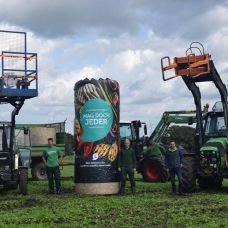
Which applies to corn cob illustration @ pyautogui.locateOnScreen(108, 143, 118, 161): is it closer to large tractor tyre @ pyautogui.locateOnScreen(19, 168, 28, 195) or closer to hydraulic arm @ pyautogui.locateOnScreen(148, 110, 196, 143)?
large tractor tyre @ pyautogui.locateOnScreen(19, 168, 28, 195)

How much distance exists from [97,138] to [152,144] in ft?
22.6

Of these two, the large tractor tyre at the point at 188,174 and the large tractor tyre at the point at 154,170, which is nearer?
the large tractor tyre at the point at 188,174

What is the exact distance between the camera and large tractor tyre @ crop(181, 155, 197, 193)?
1647cm

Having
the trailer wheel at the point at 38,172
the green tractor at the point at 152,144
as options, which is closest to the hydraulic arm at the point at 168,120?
the green tractor at the point at 152,144

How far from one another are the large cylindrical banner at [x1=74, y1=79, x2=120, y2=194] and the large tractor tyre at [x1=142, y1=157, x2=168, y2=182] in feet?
17.0

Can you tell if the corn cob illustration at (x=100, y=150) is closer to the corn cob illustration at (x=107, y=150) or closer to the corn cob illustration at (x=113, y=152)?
the corn cob illustration at (x=107, y=150)

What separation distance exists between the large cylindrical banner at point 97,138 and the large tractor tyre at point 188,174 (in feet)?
6.70

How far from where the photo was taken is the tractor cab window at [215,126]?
1777 cm

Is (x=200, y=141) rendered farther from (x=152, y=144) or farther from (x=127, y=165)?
(x=152, y=144)

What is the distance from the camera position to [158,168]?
874 inches

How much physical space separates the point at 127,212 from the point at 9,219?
259 cm

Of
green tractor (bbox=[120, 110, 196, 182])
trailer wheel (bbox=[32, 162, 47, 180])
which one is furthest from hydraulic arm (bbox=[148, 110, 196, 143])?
trailer wheel (bbox=[32, 162, 47, 180])

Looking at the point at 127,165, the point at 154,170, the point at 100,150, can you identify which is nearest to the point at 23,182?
the point at 100,150

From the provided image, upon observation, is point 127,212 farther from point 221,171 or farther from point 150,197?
point 221,171
